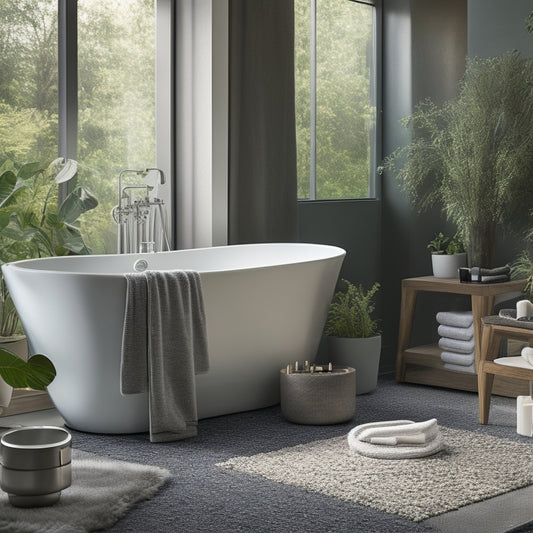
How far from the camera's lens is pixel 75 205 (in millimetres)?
4629

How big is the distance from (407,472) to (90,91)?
267 centimetres

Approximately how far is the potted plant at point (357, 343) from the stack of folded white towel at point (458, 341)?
38 centimetres

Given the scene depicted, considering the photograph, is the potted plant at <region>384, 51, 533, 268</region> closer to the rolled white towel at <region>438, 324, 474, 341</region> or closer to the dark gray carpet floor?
the rolled white towel at <region>438, 324, 474, 341</region>

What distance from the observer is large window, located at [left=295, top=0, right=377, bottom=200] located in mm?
5688

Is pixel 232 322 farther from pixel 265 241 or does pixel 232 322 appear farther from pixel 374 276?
pixel 374 276

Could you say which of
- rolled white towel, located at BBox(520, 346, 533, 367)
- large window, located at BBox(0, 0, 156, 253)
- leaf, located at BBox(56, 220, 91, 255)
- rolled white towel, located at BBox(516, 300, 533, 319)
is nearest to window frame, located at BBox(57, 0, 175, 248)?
large window, located at BBox(0, 0, 156, 253)

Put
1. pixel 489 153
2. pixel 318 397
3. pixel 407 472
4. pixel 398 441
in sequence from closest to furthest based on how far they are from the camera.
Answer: pixel 407 472
pixel 398 441
pixel 318 397
pixel 489 153

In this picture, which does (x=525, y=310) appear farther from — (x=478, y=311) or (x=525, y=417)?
(x=478, y=311)

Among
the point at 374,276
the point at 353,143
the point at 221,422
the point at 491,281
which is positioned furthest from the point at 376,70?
the point at 221,422

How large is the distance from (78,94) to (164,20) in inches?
30.6

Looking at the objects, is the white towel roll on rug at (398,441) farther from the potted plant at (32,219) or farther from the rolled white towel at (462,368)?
the potted plant at (32,219)

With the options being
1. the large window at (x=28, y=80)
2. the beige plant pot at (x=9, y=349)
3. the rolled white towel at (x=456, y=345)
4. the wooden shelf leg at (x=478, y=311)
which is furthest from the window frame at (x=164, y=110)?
the wooden shelf leg at (x=478, y=311)

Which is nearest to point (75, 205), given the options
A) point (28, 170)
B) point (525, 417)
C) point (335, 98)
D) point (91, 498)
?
point (28, 170)

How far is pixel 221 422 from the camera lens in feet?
14.3
